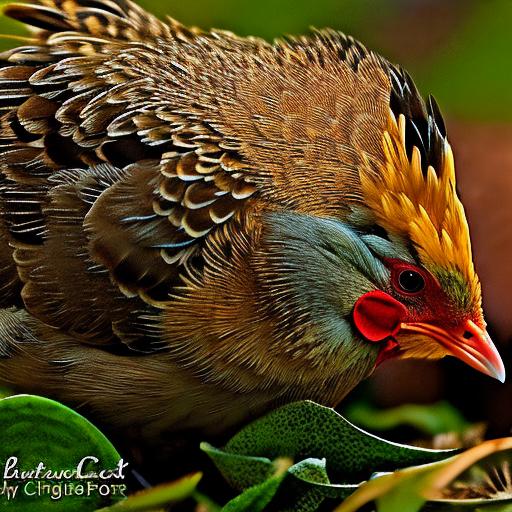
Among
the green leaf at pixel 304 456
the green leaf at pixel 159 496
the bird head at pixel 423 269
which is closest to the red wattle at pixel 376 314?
the bird head at pixel 423 269

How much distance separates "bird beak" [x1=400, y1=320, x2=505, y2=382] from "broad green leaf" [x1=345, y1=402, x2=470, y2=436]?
0.44ft

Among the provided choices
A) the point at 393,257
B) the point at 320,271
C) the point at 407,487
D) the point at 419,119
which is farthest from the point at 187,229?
the point at 407,487

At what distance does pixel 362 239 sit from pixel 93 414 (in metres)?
0.59

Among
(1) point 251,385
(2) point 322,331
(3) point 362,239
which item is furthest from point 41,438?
(3) point 362,239

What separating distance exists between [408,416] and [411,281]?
0.97 ft

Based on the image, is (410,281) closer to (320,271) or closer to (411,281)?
(411,281)

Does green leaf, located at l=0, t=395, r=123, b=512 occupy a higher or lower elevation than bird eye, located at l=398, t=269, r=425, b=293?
lower

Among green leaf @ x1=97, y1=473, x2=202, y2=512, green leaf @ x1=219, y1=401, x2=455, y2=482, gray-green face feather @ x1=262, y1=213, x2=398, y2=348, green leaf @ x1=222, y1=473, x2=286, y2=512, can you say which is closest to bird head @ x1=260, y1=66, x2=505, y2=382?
gray-green face feather @ x1=262, y1=213, x2=398, y2=348

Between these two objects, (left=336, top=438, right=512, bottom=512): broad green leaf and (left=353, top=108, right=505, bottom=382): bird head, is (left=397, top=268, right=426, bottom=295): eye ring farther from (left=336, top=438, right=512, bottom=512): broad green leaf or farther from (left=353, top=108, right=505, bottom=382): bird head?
(left=336, top=438, right=512, bottom=512): broad green leaf

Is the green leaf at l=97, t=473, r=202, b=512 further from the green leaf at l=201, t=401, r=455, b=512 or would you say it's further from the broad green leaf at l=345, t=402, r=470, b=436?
the broad green leaf at l=345, t=402, r=470, b=436

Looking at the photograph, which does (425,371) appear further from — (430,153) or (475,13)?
(475,13)

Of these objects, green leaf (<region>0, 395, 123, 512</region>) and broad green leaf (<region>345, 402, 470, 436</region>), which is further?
broad green leaf (<region>345, 402, 470, 436</region>)

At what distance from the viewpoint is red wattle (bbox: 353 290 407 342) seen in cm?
163

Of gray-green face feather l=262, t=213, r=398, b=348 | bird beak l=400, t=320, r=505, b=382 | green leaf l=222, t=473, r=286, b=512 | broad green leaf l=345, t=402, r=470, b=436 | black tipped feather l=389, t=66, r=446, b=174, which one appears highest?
black tipped feather l=389, t=66, r=446, b=174
